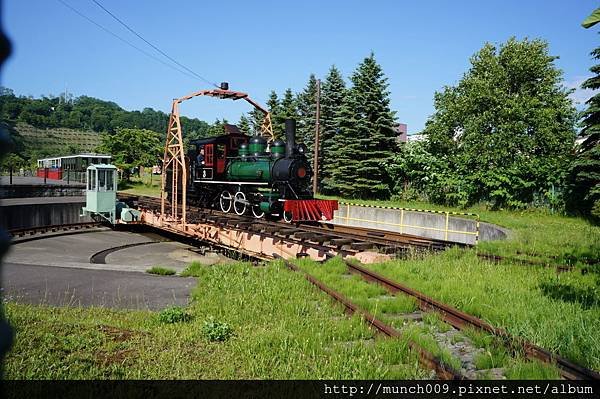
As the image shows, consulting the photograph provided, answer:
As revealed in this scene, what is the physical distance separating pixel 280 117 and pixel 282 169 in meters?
25.5

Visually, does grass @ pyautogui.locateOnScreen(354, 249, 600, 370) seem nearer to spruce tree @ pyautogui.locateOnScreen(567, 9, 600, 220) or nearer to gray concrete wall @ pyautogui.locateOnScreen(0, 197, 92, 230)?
spruce tree @ pyautogui.locateOnScreen(567, 9, 600, 220)

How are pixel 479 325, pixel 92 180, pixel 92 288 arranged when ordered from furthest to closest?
pixel 92 180 < pixel 92 288 < pixel 479 325

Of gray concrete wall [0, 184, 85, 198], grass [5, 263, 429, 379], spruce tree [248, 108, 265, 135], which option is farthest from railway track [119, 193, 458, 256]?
spruce tree [248, 108, 265, 135]

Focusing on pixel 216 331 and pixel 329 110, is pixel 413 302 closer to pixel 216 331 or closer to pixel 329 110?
pixel 216 331

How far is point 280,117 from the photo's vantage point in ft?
137

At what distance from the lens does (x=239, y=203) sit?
20.1 m

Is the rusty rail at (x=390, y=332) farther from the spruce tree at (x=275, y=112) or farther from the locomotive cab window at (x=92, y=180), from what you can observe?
the spruce tree at (x=275, y=112)

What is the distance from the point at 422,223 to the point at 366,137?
38.4 feet

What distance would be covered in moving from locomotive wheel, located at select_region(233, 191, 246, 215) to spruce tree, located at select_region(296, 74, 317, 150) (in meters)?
20.7

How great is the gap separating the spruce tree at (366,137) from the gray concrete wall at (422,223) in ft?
21.1

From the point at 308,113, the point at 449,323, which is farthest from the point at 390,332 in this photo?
the point at 308,113

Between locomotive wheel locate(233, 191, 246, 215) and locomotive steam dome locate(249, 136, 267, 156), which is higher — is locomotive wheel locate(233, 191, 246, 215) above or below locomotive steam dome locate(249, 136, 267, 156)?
below

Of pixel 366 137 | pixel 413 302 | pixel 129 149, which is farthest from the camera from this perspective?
pixel 129 149

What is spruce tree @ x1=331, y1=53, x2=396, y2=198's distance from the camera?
30.6 metres
